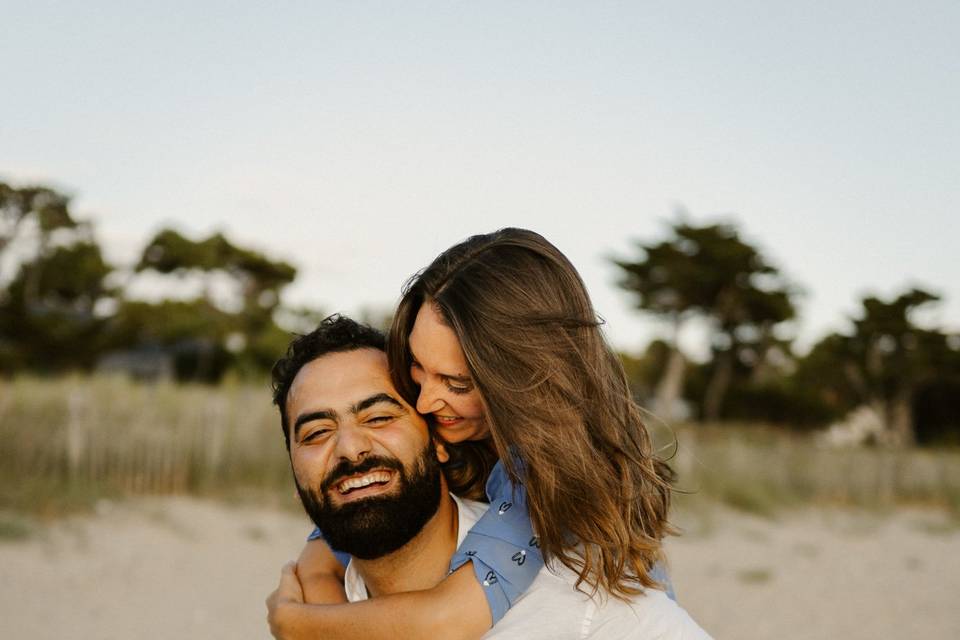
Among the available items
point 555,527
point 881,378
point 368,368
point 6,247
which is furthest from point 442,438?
point 6,247

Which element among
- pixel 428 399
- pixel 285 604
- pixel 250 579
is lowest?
pixel 250 579

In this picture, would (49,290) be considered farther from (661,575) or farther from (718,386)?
(661,575)

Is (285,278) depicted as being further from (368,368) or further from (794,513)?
(368,368)

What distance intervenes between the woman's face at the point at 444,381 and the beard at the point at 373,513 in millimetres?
201

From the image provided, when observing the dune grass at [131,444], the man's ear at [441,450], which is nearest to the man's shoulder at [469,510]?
the man's ear at [441,450]

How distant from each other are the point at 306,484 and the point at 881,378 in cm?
2633

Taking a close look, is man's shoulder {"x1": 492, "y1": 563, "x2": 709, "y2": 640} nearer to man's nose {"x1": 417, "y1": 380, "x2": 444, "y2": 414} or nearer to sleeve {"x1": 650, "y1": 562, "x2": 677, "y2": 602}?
sleeve {"x1": 650, "y1": 562, "x2": 677, "y2": 602}

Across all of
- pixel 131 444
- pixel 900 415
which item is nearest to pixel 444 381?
pixel 131 444

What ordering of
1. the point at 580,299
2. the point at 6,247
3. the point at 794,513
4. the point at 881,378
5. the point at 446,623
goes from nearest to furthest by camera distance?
the point at 446,623 < the point at 580,299 < the point at 794,513 < the point at 881,378 < the point at 6,247

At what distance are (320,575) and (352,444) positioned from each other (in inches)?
28.2

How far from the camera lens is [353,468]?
108 inches

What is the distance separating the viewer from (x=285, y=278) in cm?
3784

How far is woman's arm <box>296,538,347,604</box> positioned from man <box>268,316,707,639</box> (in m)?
0.05

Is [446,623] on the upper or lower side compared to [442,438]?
lower
